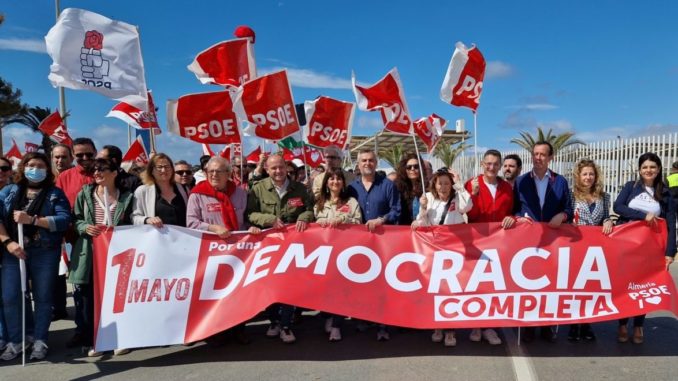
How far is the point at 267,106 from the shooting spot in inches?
233

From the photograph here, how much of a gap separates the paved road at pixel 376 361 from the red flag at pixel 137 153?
222 inches

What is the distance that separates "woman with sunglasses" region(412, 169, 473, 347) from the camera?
4.86 meters

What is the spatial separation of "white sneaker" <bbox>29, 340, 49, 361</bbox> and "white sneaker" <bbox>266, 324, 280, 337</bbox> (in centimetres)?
213

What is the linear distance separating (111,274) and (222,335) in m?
1.25

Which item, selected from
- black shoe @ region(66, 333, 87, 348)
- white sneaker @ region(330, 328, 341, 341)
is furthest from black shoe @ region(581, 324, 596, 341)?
black shoe @ region(66, 333, 87, 348)

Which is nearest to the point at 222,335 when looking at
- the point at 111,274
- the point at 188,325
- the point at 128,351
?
the point at 188,325

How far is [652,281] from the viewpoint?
15.4 ft

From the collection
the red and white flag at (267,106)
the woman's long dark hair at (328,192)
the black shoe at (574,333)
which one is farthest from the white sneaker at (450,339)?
the red and white flag at (267,106)

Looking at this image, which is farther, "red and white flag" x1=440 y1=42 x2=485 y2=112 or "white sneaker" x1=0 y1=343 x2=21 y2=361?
"red and white flag" x1=440 y1=42 x2=485 y2=112

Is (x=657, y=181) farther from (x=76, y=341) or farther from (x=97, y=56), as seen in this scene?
(x=97, y=56)

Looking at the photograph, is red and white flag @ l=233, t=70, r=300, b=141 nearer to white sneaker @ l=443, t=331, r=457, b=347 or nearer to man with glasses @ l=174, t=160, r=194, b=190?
man with glasses @ l=174, t=160, r=194, b=190

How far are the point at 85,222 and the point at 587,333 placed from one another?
5178 mm

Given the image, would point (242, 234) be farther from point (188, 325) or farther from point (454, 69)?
point (454, 69)

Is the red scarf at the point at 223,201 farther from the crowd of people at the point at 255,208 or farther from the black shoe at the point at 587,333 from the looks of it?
the black shoe at the point at 587,333
